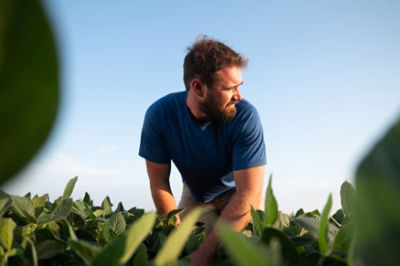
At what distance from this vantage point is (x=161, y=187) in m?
3.23

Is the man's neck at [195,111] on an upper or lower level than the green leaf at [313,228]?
lower

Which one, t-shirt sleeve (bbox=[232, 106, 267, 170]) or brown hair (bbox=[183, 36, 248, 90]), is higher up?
brown hair (bbox=[183, 36, 248, 90])

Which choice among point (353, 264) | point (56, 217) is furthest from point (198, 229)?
point (353, 264)

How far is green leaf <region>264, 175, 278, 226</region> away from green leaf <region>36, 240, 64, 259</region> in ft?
1.52

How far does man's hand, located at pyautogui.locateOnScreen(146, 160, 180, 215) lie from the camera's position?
3086 millimetres

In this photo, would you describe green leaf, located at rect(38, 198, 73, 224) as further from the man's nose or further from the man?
the man's nose

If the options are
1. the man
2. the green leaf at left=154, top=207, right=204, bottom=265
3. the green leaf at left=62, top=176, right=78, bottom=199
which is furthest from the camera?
the man

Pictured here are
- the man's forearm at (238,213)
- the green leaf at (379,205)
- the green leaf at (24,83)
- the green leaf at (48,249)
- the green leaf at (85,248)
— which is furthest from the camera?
the man's forearm at (238,213)

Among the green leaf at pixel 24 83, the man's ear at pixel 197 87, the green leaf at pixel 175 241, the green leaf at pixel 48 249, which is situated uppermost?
the green leaf at pixel 24 83

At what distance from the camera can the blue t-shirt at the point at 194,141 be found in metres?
3.25

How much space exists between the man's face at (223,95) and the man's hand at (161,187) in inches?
27.1

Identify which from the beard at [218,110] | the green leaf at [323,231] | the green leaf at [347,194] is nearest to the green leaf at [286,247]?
the green leaf at [323,231]

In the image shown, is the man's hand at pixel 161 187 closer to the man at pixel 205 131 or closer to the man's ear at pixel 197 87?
the man at pixel 205 131

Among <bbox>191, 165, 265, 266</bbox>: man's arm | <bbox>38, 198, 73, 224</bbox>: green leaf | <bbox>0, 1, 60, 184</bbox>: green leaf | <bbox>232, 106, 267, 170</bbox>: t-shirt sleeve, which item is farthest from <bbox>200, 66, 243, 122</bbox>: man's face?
<bbox>0, 1, 60, 184</bbox>: green leaf
